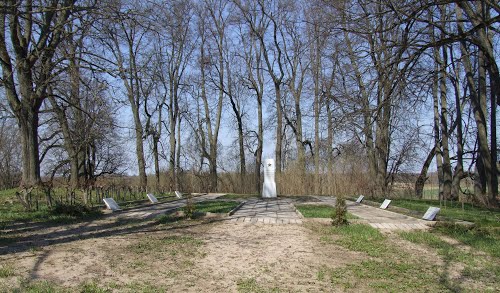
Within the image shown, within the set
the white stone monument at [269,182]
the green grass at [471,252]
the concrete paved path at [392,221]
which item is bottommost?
the green grass at [471,252]

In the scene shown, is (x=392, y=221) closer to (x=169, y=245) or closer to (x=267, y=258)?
(x=267, y=258)

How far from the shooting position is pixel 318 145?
28078 mm

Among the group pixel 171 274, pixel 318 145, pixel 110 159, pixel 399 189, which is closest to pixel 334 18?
pixel 171 274

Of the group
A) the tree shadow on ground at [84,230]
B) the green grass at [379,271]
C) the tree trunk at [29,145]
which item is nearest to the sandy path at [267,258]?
the green grass at [379,271]

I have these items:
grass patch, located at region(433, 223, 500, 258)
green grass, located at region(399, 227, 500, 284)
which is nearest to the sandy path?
green grass, located at region(399, 227, 500, 284)

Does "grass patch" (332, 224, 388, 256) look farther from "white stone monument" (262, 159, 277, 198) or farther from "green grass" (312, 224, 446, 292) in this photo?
"white stone monument" (262, 159, 277, 198)

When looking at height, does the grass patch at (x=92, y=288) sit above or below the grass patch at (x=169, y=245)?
below

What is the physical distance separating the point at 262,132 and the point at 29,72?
64.9 ft

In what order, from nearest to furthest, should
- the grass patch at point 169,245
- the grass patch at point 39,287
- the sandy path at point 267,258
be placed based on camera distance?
1. the grass patch at point 39,287
2. the sandy path at point 267,258
3. the grass patch at point 169,245

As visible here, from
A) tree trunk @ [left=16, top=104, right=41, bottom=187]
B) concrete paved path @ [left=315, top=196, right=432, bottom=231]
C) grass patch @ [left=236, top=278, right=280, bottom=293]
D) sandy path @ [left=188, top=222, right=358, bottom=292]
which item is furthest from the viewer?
tree trunk @ [left=16, top=104, right=41, bottom=187]

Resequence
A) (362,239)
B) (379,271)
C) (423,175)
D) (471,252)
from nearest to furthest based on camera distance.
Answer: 1. (379,271)
2. (471,252)
3. (362,239)
4. (423,175)

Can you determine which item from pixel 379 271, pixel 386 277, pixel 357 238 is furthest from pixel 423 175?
pixel 386 277

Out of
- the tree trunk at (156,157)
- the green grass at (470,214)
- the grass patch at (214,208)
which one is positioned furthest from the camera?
Answer: the tree trunk at (156,157)

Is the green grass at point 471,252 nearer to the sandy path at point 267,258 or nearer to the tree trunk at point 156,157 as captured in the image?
the sandy path at point 267,258
